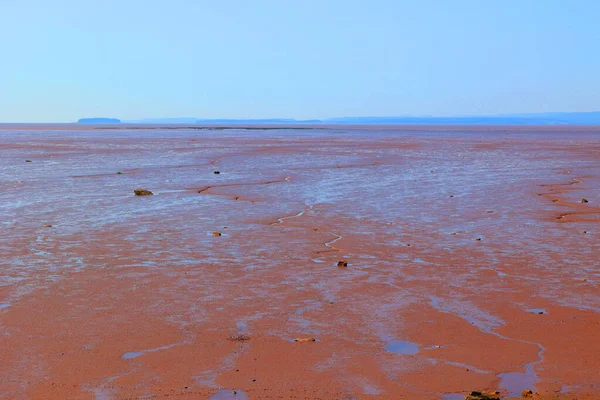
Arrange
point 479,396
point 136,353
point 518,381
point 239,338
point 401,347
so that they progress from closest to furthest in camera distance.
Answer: point 479,396, point 518,381, point 136,353, point 401,347, point 239,338

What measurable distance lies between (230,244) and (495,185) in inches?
463

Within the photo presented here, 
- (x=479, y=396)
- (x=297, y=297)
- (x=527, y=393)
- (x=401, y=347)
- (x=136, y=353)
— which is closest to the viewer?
(x=479, y=396)

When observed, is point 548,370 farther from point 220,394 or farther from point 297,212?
point 297,212

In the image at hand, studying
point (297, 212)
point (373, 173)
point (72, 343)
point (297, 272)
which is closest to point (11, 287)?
point (72, 343)

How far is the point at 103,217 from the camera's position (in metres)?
13.9

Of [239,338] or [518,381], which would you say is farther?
[239,338]

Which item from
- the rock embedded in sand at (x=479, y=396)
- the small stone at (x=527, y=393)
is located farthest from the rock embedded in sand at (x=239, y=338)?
the small stone at (x=527, y=393)

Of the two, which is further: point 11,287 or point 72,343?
point 11,287

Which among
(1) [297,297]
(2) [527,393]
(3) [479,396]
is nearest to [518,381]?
(2) [527,393]

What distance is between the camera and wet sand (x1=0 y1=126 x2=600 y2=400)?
5641 mm

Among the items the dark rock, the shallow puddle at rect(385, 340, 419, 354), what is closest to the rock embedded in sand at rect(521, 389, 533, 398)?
the shallow puddle at rect(385, 340, 419, 354)

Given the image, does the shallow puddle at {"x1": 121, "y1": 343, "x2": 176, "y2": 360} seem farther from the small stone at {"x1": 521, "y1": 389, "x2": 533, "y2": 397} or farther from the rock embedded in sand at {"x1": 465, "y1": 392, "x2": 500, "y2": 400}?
the small stone at {"x1": 521, "y1": 389, "x2": 533, "y2": 397}

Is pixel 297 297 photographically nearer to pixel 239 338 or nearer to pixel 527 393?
pixel 239 338

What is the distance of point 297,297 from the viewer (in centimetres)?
809
